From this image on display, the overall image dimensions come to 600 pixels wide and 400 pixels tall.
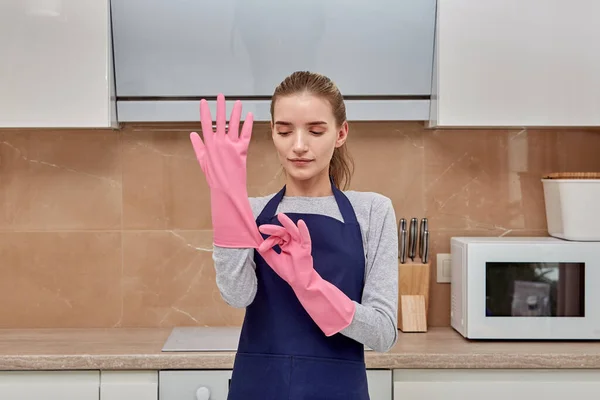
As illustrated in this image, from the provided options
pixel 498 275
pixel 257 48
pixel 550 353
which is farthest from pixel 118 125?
pixel 550 353

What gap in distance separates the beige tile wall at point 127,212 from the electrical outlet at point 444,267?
0.06m

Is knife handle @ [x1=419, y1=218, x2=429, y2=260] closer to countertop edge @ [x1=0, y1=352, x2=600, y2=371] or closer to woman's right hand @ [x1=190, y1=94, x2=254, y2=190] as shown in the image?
countertop edge @ [x1=0, y1=352, x2=600, y2=371]

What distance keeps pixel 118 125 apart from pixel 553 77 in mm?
1218

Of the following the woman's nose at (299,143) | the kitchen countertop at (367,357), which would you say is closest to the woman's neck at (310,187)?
the woman's nose at (299,143)

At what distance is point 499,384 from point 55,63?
4.72 ft

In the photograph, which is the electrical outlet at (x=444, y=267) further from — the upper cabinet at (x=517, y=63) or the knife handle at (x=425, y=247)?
the upper cabinet at (x=517, y=63)

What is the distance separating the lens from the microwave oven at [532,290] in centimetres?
200

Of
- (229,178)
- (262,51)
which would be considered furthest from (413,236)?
(229,178)

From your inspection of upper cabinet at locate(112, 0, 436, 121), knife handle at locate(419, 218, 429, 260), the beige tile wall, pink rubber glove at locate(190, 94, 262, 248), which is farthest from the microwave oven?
pink rubber glove at locate(190, 94, 262, 248)

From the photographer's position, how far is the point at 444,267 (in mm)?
2287

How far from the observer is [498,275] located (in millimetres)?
2025

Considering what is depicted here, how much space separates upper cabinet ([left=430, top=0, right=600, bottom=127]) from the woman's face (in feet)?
2.88

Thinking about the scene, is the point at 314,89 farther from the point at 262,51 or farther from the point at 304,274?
the point at 262,51

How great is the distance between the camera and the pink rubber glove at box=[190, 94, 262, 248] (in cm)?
108
